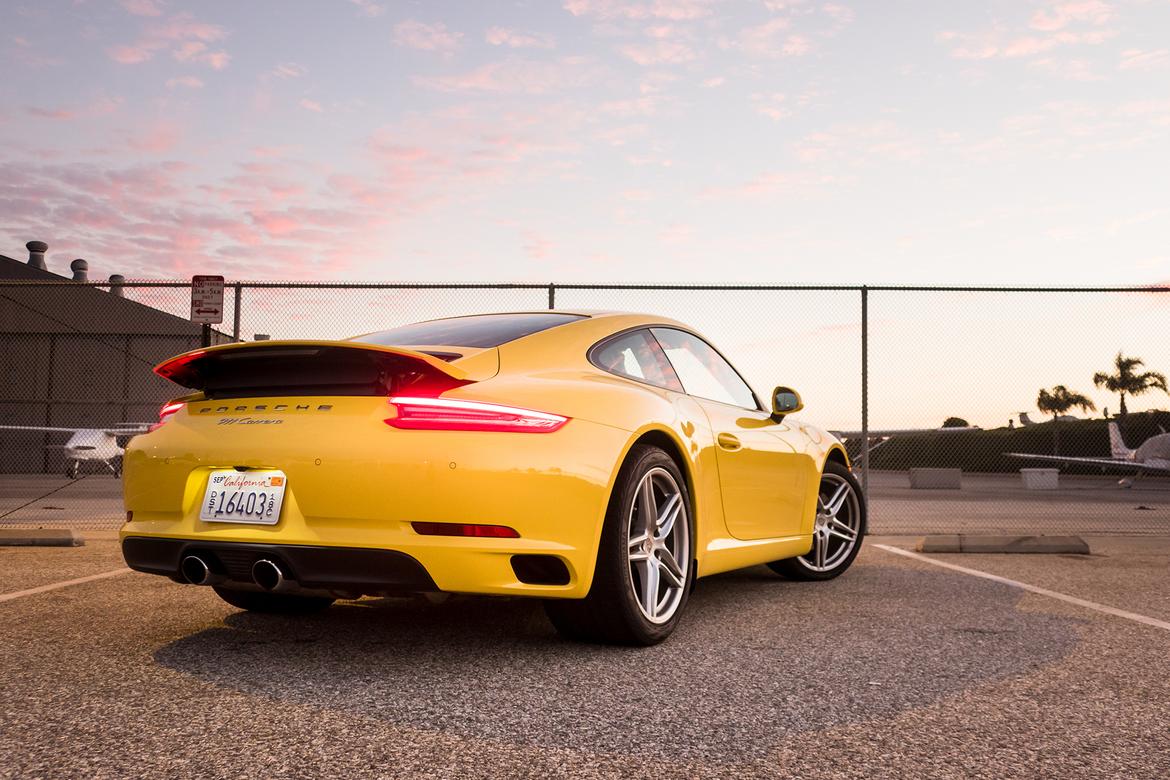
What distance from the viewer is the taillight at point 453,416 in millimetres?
3227

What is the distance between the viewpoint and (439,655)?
3.60 metres

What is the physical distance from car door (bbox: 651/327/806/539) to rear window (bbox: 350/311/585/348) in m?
0.66

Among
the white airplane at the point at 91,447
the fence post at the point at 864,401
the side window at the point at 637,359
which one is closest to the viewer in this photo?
the side window at the point at 637,359

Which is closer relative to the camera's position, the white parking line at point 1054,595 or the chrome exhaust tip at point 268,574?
the chrome exhaust tip at point 268,574

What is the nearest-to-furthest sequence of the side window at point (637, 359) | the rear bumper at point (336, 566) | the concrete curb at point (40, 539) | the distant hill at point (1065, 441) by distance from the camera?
the rear bumper at point (336, 566) → the side window at point (637, 359) → the concrete curb at point (40, 539) → the distant hill at point (1065, 441)

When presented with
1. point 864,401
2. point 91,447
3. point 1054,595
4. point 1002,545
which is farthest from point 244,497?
point 91,447

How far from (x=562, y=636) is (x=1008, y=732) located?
5.72ft

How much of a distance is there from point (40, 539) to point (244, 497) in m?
5.56

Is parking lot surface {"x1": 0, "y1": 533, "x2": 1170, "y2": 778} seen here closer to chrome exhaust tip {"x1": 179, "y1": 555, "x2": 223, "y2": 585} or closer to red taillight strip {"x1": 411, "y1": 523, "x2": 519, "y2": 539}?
chrome exhaust tip {"x1": 179, "y1": 555, "x2": 223, "y2": 585}

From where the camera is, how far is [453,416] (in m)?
3.23

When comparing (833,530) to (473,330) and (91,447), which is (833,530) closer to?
(473,330)

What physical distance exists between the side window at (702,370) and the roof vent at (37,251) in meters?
37.4

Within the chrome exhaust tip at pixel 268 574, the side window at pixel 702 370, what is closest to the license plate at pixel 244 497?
the chrome exhaust tip at pixel 268 574

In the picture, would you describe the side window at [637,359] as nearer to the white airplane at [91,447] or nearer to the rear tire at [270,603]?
the rear tire at [270,603]
